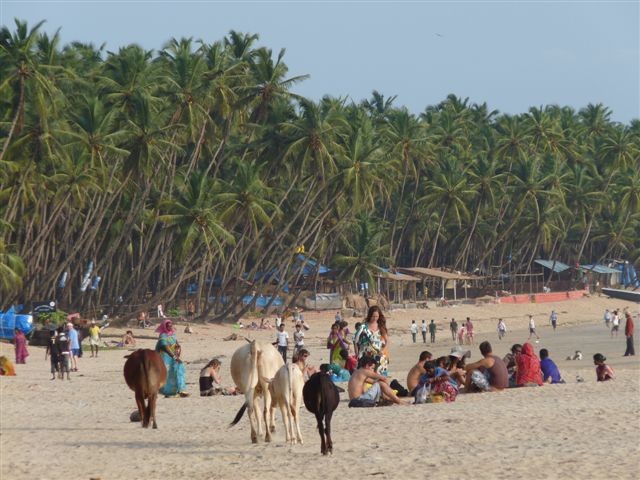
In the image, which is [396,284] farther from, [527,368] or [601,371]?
[527,368]

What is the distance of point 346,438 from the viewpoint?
14445 mm

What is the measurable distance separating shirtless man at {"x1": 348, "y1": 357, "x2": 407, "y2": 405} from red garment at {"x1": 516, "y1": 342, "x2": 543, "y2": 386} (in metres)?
2.96

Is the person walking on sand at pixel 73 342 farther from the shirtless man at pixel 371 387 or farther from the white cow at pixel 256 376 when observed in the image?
the white cow at pixel 256 376

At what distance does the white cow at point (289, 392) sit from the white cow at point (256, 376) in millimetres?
348

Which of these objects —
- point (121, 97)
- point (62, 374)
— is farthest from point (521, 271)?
point (62, 374)

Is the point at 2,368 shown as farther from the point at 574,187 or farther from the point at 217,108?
the point at 574,187

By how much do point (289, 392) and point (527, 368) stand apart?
25.6ft

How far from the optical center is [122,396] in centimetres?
2198

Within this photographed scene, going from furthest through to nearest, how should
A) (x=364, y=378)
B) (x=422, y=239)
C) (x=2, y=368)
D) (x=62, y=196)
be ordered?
(x=422, y=239) → (x=62, y=196) → (x=2, y=368) → (x=364, y=378)

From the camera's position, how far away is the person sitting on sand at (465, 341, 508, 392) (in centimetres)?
1948

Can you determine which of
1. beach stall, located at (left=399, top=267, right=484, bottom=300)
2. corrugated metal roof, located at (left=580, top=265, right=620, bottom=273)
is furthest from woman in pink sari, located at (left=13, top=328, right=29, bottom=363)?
corrugated metal roof, located at (left=580, top=265, right=620, bottom=273)

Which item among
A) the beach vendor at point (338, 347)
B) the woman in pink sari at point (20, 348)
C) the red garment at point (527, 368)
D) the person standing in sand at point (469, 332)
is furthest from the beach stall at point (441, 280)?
the red garment at point (527, 368)

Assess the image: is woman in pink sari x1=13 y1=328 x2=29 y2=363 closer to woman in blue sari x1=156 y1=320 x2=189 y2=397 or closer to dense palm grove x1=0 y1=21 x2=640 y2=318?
woman in blue sari x1=156 y1=320 x2=189 y2=397

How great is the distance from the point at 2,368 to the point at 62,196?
27789 mm
